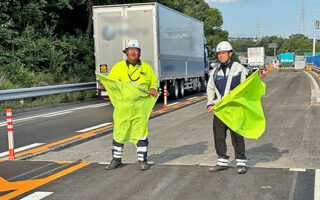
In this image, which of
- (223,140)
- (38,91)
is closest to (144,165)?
(223,140)

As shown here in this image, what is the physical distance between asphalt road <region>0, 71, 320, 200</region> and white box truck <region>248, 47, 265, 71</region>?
53.1 m

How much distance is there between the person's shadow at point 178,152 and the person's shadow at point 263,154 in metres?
0.87

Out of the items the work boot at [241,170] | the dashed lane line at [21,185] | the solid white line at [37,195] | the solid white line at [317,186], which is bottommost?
the dashed lane line at [21,185]

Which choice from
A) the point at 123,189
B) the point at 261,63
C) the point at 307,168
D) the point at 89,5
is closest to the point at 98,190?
the point at 123,189

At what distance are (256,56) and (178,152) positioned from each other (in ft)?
185

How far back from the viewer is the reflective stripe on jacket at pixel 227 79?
5949 mm

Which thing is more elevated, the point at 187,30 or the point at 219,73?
the point at 187,30

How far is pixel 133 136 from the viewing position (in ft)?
20.3

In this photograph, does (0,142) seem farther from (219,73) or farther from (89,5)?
(89,5)

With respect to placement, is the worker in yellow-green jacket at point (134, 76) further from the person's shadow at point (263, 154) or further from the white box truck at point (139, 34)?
the white box truck at point (139, 34)

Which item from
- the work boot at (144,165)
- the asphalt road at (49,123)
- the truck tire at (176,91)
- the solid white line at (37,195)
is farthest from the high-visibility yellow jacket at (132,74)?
the truck tire at (176,91)

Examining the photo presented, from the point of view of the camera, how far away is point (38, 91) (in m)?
17.0

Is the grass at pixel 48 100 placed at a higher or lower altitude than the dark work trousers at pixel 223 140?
lower

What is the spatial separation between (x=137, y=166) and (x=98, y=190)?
129cm
